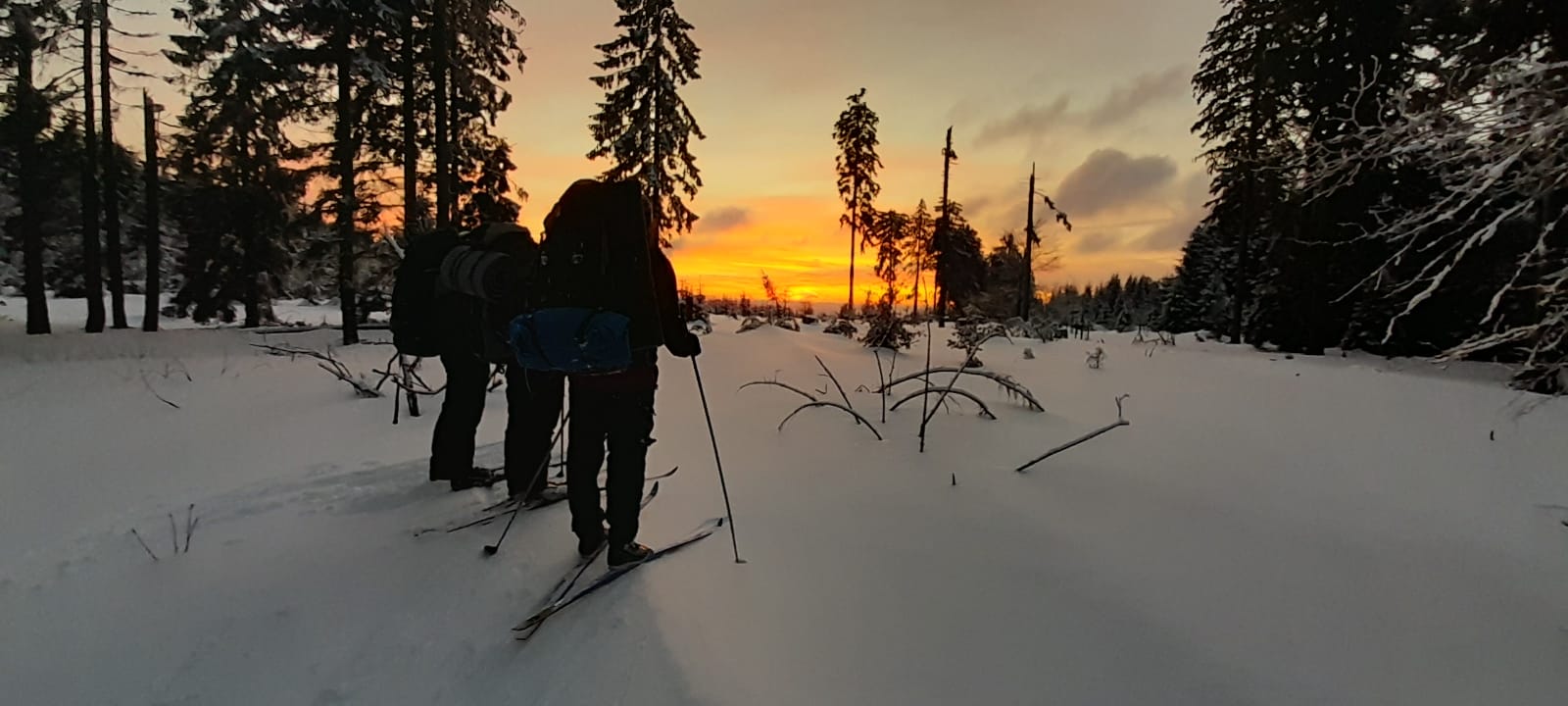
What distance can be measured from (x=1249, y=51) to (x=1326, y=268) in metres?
7.92

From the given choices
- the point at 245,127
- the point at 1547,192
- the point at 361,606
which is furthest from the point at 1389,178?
the point at 245,127

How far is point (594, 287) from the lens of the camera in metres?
2.73

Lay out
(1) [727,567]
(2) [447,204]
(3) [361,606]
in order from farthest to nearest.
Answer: (2) [447,204] < (1) [727,567] < (3) [361,606]

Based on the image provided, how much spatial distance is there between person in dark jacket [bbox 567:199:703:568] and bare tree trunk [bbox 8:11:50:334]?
2108 cm

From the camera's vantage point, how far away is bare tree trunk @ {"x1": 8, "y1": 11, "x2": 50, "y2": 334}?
1448 cm

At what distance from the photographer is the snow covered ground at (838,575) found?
2129 millimetres

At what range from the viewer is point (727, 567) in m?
2.85

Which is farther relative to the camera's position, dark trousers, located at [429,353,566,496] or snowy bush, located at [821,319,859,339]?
snowy bush, located at [821,319,859,339]

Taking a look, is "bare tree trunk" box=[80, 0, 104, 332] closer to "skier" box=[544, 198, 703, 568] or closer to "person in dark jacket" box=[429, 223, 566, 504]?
"person in dark jacket" box=[429, 223, 566, 504]

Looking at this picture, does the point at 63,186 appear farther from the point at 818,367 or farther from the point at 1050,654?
the point at 1050,654

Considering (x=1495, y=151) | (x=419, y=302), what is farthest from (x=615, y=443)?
(x=1495, y=151)

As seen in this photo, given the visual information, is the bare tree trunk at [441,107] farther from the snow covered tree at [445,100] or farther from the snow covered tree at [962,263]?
the snow covered tree at [962,263]

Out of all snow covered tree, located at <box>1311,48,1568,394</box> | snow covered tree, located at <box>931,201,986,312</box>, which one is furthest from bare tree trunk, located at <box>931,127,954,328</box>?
snow covered tree, located at <box>1311,48,1568,394</box>

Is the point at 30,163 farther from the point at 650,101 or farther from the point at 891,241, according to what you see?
the point at 891,241
